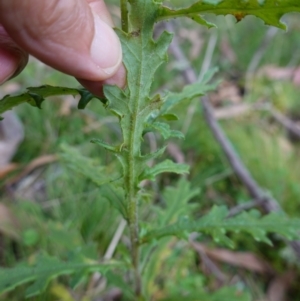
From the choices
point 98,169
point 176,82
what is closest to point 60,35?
point 98,169

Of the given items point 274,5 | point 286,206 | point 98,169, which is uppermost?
point 274,5

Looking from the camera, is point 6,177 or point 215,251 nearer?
point 215,251

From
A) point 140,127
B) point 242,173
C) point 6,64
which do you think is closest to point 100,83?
point 140,127

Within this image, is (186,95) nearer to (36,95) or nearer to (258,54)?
(36,95)

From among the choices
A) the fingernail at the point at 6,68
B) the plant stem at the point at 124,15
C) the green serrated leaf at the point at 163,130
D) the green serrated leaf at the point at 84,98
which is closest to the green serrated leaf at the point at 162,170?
the green serrated leaf at the point at 163,130

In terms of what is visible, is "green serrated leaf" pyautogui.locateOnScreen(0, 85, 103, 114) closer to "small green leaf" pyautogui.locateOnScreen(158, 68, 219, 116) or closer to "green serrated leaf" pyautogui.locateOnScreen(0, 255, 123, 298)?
"small green leaf" pyautogui.locateOnScreen(158, 68, 219, 116)

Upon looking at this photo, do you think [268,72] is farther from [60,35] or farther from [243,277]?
[60,35]

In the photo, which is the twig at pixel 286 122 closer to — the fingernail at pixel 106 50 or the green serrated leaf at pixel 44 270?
the green serrated leaf at pixel 44 270
